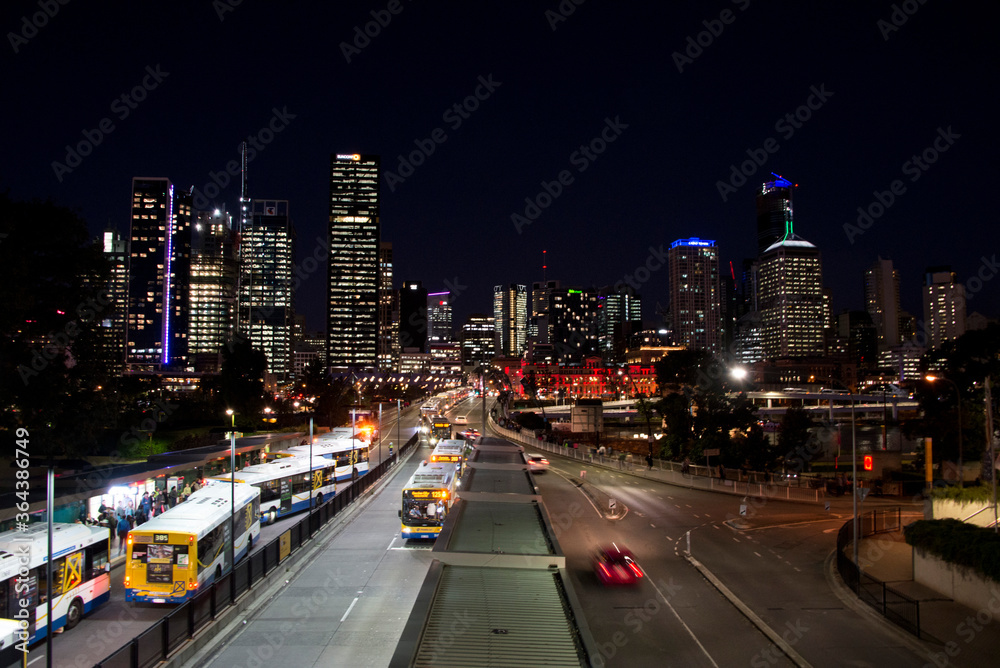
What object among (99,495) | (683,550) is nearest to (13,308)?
(99,495)

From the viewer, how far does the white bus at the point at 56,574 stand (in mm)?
13430

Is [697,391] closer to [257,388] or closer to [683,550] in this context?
[683,550]

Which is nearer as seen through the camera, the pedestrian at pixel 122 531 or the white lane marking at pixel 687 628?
the white lane marking at pixel 687 628

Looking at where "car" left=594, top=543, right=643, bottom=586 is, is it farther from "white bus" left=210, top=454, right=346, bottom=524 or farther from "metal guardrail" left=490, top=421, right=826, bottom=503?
"metal guardrail" left=490, top=421, right=826, bottom=503

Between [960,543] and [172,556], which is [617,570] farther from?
[172,556]

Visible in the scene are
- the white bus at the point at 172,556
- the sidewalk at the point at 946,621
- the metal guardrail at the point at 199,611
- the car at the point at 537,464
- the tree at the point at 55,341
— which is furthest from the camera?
the car at the point at 537,464

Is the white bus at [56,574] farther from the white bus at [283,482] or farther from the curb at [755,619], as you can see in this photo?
the curb at [755,619]

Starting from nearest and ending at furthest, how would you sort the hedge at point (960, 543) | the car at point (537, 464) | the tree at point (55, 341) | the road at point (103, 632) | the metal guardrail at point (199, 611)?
the metal guardrail at point (199, 611), the road at point (103, 632), the hedge at point (960, 543), the tree at point (55, 341), the car at point (537, 464)

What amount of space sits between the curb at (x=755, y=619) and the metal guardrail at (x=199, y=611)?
12.7 meters

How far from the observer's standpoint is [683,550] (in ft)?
79.6

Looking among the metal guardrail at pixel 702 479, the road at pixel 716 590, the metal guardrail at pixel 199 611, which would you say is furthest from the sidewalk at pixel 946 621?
the metal guardrail at pixel 199 611

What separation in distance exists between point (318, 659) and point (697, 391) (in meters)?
50.1

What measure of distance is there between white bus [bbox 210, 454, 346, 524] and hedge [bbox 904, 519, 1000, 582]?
23.5 metres

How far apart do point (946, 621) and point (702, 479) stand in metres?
23.7
